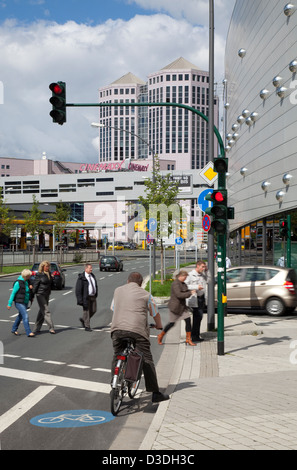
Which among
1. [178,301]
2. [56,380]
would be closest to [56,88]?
[178,301]

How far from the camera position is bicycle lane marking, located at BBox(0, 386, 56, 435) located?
674 centimetres

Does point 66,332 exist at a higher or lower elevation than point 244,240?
lower

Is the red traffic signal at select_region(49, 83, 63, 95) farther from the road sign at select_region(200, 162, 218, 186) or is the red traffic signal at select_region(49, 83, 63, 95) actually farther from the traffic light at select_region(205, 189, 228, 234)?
the traffic light at select_region(205, 189, 228, 234)

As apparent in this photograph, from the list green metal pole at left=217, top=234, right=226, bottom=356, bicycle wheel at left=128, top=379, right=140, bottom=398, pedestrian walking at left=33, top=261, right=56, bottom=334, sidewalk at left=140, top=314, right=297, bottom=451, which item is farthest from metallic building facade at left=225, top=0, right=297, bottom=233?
bicycle wheel at left=128, top=379, right=140, bottom=398

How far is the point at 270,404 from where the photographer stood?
7.29 m

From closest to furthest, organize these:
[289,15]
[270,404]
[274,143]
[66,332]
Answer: [270,404], [66,332], [289,15], [274,143]

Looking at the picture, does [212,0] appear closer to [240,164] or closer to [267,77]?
[267,77]

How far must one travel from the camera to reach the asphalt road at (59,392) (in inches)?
245

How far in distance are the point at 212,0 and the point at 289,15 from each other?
10.0 metres

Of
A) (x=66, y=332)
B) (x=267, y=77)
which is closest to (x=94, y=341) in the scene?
(x=66, y=332)

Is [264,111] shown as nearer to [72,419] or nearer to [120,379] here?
[120,379]

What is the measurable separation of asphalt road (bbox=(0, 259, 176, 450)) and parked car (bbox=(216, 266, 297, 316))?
5.31 meters

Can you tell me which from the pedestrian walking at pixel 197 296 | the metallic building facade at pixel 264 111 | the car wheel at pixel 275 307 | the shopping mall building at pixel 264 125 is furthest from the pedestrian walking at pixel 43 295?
the metallic building facade at pixel 264 111

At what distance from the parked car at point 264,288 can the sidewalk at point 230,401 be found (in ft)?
20.9
